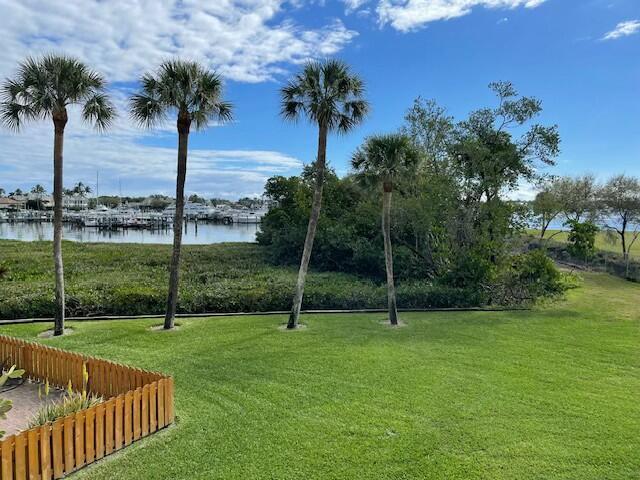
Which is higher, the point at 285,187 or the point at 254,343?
the point at 285,187

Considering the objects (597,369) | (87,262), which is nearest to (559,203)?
(597,369)

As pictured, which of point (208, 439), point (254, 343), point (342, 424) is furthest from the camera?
point (254, 343)

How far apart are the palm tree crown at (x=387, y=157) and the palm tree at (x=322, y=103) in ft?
3.48

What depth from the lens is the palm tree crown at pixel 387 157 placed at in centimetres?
1503

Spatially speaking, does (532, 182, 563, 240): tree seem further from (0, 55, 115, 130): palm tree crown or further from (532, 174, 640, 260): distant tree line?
(0, 55, 115, 130): palm tree crown

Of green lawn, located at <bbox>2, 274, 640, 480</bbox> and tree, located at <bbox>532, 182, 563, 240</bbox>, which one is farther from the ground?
tree, located at <bbox>532, 182, 563, 240</bbox>

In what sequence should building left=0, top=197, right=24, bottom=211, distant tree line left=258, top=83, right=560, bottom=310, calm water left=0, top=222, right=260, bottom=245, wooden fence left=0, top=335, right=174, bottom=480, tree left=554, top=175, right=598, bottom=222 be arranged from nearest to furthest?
wooden fence left=0, top=335, right=174, bottom=480
distant tree line left=258, top=83, right=560, bottom=310
tree left=554, top=175, right=598, bottom=222
calm water left=0, top=222, right=260, bottom=245
building left=0, top=197, right=24, bottom=211

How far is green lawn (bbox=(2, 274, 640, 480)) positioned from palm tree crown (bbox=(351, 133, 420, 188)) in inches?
213

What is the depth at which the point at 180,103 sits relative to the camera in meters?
13.8

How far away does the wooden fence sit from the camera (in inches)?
222

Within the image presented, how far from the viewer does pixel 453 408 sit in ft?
28.1

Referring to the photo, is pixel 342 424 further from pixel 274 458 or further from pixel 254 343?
pixel 254 343

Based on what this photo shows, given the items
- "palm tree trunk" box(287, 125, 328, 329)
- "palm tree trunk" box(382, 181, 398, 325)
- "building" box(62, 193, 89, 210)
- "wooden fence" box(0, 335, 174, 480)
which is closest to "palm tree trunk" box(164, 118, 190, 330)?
"palm tree trunk" box(287, 125, 328, 329)

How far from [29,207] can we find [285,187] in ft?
444
